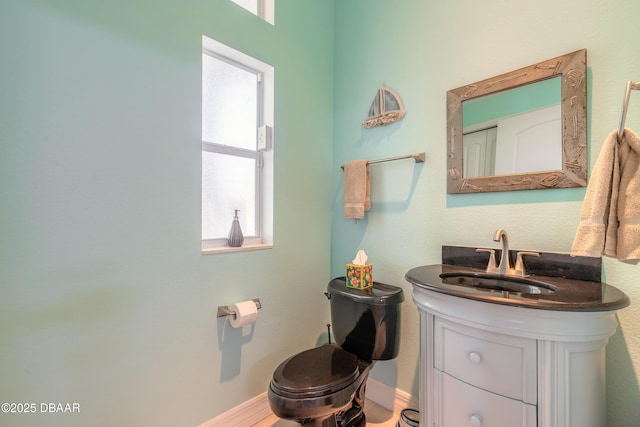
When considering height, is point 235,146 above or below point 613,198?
above

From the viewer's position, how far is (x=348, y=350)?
4.88 feet

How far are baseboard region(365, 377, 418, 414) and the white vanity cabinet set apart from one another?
0.63 m

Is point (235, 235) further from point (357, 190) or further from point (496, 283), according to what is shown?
point (496, 283)

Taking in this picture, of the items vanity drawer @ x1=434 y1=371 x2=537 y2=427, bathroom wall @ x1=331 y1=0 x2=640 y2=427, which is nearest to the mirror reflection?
bathroom wall @ x1=331 y1=0 x2=640 y2=427

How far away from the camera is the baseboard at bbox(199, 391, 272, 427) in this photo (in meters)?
1.38

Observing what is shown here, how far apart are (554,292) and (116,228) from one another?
1650 millimetres

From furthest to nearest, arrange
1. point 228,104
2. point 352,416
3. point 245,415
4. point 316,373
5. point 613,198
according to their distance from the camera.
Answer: point 228,104, point 245,415, point 352,416, point 316,373, point 613,198

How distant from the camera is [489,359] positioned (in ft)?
2.92

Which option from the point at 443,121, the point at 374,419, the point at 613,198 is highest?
the point at 443,121

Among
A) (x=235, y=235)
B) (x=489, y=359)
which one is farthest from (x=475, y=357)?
(x=235, y=235)

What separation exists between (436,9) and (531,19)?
0.49m

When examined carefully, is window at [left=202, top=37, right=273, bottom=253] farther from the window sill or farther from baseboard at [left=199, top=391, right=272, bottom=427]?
baseboard at [left=199, top=391, right=272, bottom=427]

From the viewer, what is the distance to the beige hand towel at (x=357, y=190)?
1.68 metres

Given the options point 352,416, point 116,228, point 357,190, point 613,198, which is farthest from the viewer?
point 357,190
